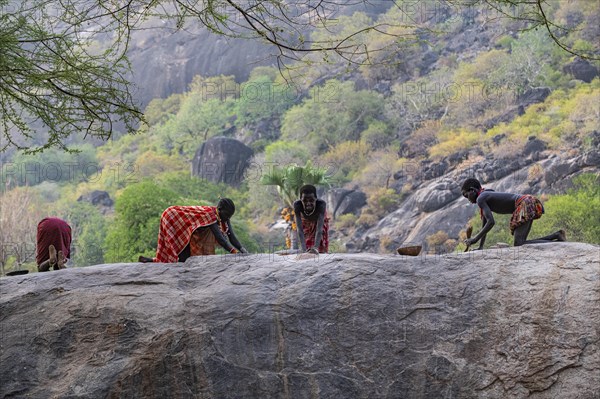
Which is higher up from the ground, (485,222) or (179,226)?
(179,226)

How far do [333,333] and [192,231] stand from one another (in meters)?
2.29

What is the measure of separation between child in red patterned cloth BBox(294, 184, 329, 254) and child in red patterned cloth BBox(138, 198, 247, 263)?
684 mm

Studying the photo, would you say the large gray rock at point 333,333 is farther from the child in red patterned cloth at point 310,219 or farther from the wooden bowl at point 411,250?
the child in red patterned cloth at point 310,219

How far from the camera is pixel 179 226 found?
884 cm

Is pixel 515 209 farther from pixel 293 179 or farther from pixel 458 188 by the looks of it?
pixel 458 188

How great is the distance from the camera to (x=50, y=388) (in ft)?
23.2

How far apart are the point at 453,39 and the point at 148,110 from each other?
29561 millimetres

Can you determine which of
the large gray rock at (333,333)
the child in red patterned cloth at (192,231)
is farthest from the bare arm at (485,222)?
the child in red patterned cloth at (192,231)

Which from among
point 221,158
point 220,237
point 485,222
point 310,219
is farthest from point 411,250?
point 221,158

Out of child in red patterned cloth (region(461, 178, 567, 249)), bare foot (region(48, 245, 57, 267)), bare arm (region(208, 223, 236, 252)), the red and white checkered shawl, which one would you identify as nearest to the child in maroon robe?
bare foot (region(48, 245, 57, 267))

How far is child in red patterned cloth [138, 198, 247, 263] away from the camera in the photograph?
8.80 m

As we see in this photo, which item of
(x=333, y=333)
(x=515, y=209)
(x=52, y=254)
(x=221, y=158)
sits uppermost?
(x=515, y=209)

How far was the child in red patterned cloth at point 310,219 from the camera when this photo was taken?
29.0 feet

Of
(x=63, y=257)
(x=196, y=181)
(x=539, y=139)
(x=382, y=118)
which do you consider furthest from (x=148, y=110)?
(x=63, y=257)
